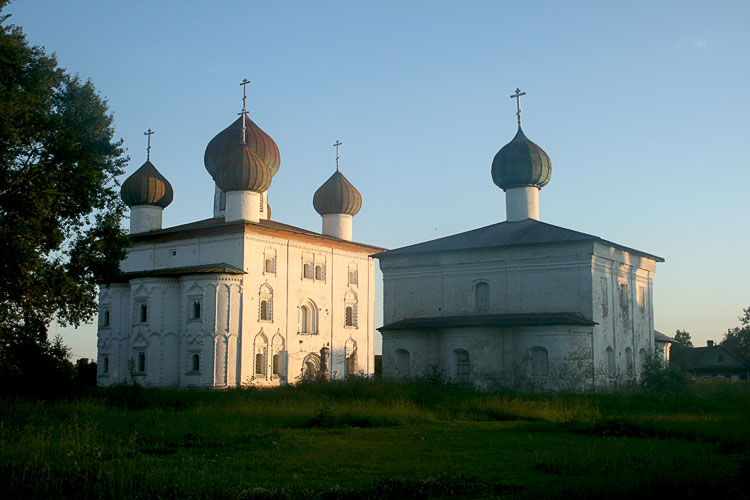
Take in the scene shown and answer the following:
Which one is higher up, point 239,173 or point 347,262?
point 239,173

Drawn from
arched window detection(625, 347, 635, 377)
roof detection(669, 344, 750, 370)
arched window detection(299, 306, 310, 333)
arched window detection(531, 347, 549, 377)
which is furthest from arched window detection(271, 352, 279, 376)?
roof detection(669, 344, 750, 370)

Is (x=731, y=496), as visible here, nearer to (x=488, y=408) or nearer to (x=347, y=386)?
(x=488, y=408)

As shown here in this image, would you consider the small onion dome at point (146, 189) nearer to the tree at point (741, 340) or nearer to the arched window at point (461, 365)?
the arched window at point (461, 365)

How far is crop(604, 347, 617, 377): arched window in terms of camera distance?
80.1 feet

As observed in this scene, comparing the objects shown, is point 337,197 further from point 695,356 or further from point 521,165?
point 695,356

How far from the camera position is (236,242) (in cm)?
3062

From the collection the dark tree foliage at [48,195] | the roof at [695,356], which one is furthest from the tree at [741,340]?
the dark tree foliage at [48,195]

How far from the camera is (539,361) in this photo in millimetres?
23219

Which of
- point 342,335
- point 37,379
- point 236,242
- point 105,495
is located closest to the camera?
point 105,495

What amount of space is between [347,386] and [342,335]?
1432 centimetres

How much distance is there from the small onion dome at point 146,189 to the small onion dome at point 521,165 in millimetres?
15188

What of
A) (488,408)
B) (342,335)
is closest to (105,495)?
(488,408)

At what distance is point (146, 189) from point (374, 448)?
1025 inches

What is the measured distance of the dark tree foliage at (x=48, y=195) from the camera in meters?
14.6
